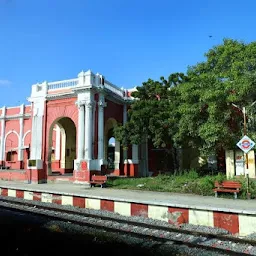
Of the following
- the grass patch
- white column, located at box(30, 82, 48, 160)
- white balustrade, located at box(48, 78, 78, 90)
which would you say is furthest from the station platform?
white balustrade, located at box(48, 78, 78, 90)

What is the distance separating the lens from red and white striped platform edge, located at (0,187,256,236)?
7.59 m

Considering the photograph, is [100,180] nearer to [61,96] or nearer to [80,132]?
[80,132]

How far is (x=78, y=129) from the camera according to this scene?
2069 cm

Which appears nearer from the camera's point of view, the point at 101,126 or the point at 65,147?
the point at 101,126

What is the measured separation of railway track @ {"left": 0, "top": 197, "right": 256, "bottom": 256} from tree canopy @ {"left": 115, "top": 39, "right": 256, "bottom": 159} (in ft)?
26.9

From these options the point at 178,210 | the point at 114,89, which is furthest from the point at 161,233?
the point at 114,89

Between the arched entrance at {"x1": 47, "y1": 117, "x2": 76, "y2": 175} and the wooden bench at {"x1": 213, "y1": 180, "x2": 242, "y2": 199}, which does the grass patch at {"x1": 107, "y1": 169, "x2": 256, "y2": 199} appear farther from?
the arched entrance at {"x1": 47, "y1": 117, "x2": 76, "y2": 175}

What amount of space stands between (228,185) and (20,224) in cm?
821

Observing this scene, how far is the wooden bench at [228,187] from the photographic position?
39.8 feet

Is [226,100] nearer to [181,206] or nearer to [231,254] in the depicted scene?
[181,206]

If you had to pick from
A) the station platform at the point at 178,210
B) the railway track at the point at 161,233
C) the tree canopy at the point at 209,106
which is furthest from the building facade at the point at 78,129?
the railway track at the point at 161,233

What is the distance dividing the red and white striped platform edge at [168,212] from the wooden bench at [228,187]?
425cm

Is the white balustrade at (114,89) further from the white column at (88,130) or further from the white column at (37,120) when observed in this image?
the white column at (37,120)

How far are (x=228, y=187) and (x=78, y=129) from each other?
11.3 m
